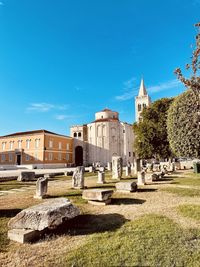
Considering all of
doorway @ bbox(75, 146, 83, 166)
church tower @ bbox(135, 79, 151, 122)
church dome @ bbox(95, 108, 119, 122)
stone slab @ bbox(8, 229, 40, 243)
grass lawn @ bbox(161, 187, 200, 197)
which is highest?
church tower @ bbox(135, 79, 151, 122)

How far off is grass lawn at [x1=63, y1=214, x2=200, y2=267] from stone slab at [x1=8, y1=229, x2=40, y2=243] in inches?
45.6

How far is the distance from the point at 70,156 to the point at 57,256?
50694 mm

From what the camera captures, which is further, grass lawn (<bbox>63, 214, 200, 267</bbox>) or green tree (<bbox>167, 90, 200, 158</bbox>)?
green tree (<bbox>167, 90, 200, 158</bbox>)

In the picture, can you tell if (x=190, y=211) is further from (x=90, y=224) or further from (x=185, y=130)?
(x=185, y=130)

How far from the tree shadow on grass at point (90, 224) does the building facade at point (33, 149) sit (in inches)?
1558

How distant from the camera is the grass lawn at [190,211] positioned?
5352mm

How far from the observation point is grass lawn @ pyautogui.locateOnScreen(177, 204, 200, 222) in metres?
5.35

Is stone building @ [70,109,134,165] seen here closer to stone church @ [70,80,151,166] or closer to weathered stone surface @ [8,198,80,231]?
stone church @ [70,80,151,166]

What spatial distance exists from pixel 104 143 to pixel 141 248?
1962 inches

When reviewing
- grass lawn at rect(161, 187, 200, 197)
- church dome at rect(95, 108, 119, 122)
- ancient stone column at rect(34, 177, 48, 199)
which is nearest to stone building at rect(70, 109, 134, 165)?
church dome at rect(95, 108, 119, 122)

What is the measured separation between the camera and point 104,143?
175ft

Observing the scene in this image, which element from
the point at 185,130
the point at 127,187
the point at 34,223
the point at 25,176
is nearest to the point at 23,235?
the point at 34,223

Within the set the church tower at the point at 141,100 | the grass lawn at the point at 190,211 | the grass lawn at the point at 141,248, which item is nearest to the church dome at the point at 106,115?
the church tower at the point at 141,100

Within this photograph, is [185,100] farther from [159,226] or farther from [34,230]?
[34,230]
